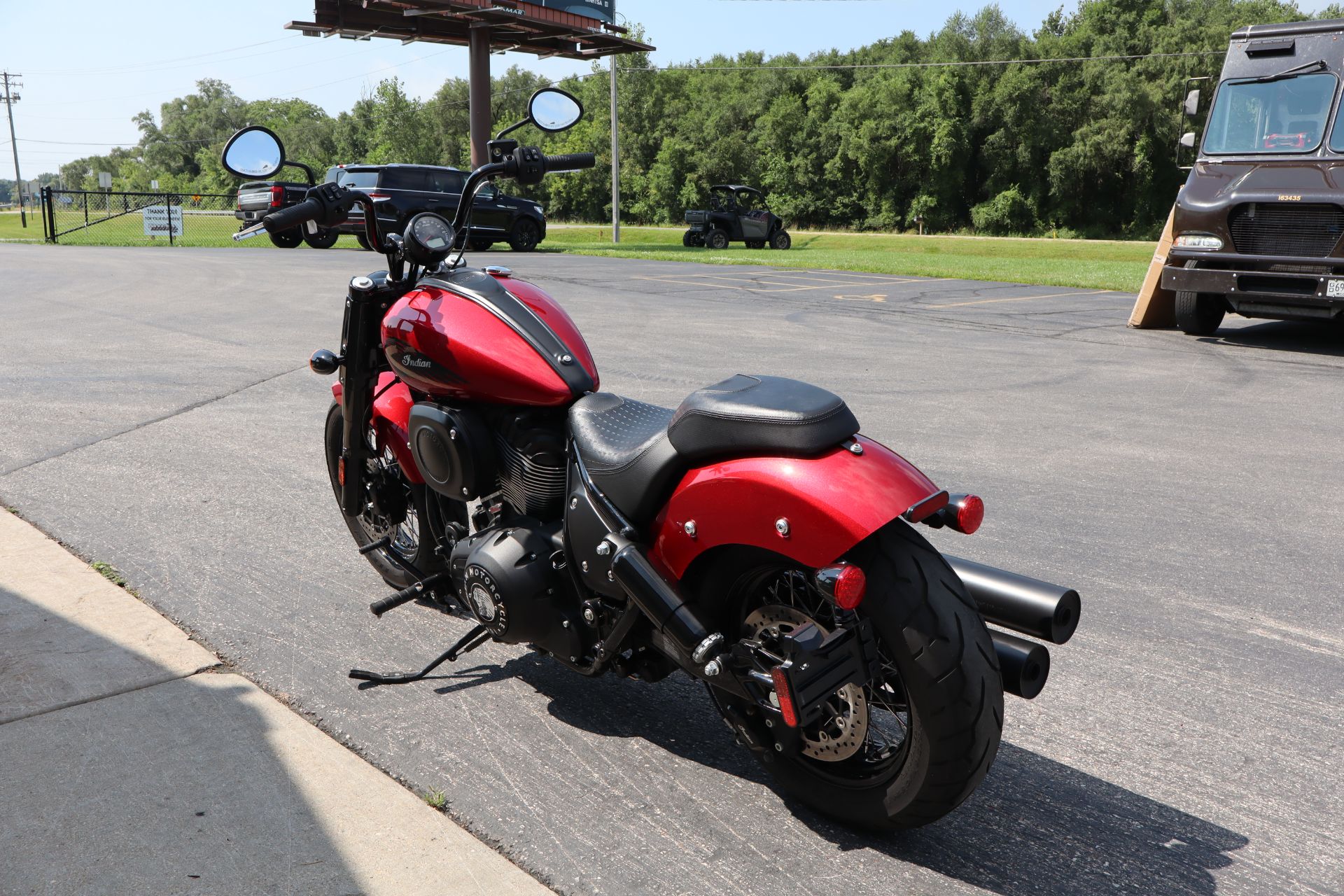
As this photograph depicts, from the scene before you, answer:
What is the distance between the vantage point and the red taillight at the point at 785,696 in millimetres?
2352

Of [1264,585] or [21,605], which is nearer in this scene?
[21,605]

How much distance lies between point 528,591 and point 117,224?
43.0m

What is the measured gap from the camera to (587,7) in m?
37.5

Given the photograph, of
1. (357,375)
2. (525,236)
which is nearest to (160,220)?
(525,236)

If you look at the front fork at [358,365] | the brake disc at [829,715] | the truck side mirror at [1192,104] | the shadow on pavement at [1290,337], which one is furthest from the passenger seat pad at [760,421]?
the truck side mirror at [1192,104]

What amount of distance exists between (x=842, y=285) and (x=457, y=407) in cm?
1493

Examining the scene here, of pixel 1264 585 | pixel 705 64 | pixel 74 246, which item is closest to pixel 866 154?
pixel 705 64

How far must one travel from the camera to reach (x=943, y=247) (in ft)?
128

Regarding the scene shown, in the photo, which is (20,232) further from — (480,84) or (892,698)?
(892,698)

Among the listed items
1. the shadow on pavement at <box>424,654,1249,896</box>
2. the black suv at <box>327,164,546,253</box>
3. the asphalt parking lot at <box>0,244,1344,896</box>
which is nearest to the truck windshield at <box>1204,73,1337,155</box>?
the asphalt parking lot at <box>0,244,1344,896</box>

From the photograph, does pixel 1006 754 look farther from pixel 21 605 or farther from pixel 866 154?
pixel 866 154

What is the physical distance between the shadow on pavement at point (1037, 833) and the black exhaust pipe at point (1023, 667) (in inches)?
15.1

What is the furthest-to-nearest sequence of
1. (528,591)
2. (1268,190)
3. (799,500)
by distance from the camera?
(1268,190) < (528,591) < (799,500)

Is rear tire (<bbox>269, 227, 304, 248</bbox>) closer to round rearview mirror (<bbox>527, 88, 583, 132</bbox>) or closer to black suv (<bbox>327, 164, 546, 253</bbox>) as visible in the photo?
round rearview mirror (<bbox>527, 88, 583, 132</bbox>)
